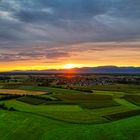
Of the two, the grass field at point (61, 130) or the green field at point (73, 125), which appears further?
the green field at point (73, 125)

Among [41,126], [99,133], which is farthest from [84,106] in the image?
[99,133]

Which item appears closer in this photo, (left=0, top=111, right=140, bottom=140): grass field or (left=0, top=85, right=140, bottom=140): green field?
(left=0, top=111, right=140, bottom=140): grass field

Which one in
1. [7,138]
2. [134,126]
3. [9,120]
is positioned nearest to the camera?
[7,138]

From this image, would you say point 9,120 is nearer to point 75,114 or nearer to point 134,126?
point 75,114

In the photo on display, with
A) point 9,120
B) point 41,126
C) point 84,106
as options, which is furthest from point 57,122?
point 84,106

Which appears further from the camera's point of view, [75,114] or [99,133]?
[75,114]

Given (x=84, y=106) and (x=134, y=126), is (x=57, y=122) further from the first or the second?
(x=84, y=106)

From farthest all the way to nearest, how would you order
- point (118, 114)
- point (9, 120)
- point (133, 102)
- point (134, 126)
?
1. point (133, 102)
2. point (118, 114)
3. point (9, 120)
4. point (134, 126)

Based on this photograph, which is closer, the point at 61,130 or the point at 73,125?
the point at 61,130

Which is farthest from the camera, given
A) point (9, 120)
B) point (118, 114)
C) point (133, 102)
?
point (133, 102)
